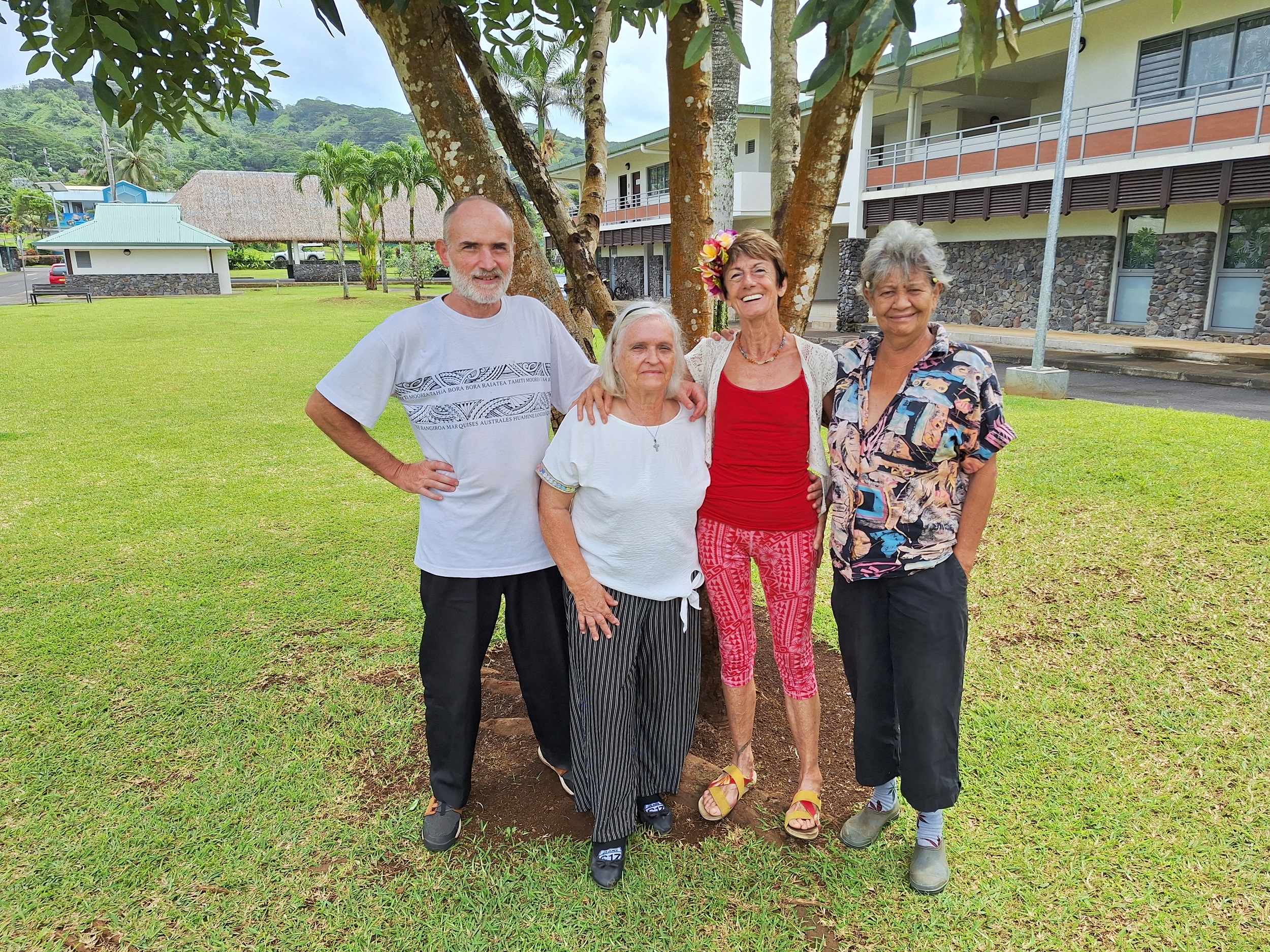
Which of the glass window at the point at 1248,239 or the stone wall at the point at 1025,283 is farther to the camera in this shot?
the stone wall at the point at 1025,283

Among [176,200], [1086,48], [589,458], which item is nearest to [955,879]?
[589,458]

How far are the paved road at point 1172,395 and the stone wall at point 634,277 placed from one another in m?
22.2

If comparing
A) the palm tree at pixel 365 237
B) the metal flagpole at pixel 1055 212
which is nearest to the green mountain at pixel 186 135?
the palm tree at pixel 365 237

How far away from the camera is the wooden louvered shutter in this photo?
15312 mm

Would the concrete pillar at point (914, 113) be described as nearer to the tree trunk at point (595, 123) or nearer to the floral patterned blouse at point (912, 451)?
the tree trunk at point (595, 123)

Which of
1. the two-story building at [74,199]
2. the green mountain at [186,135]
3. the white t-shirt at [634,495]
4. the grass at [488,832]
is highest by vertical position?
the green mountain at [186,135]

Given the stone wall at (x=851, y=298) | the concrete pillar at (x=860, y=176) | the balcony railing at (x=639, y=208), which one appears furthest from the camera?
the balcony railing at (x=639, y=208)

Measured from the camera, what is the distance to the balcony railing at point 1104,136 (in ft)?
45.0

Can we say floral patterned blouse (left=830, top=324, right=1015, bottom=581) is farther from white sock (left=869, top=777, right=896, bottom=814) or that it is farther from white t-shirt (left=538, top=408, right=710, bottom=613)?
white sock (left=869, top=777, right=896, bottom=814)

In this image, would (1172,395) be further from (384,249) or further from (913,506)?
(384,249)

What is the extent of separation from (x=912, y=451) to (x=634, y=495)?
799 mm

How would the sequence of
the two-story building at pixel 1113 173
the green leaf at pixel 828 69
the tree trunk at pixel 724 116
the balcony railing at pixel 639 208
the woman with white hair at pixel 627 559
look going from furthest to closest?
the balcony railing at pixel 639 208 → the two-story building at pixel 1113 173 → the tree trunk at pixel 724 116 → the woman with white hair at pixel 627 559 → the green leaf at pixel 828 69

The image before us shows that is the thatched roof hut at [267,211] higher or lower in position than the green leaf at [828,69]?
higher

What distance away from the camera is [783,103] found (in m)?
3.77
